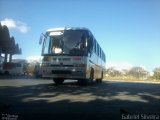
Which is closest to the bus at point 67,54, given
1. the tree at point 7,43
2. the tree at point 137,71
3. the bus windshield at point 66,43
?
the bus windshield at point 66,43

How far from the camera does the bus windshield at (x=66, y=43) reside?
56.5 feet

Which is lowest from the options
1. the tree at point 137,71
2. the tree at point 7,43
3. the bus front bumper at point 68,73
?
the bus front bumper at point 68,73

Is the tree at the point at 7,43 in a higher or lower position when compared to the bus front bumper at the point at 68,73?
higher

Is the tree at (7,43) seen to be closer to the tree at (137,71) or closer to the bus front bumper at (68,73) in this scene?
the bus front bumper at (68,73)

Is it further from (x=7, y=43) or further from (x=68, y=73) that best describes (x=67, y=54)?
(x=7, y=43)

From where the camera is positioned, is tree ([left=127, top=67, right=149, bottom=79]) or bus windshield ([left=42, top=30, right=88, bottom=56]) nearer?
bus windshield ([left=42, top=30, right=88, bottom=56])

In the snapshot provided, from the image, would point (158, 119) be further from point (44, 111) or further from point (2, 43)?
point (2, 43)

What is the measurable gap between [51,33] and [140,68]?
301 feet

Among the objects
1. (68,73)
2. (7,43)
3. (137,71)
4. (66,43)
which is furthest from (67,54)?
(137,71)

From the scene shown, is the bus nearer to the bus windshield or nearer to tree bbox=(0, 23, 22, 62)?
the bus windshield

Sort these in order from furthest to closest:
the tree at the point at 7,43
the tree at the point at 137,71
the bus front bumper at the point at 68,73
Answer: the tree at the point at 137,71, the tree at the point at 7,43, the bus front bumper at the point at 68,73

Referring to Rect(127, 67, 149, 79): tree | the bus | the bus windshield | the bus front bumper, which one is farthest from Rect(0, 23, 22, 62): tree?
Rect(127, 67, 149, 79): tree

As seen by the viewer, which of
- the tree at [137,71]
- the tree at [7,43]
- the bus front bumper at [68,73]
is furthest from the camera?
the tree at [137,71]

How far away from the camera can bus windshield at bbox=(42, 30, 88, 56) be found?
56.5 ft
